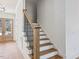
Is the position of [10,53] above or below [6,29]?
below

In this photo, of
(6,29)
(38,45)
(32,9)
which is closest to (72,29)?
(38,45)

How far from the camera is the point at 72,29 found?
475 cm

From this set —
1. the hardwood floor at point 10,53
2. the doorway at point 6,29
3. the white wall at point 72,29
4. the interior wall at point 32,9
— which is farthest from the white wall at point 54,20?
the doorway at point 6,29

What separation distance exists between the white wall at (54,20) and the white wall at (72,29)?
18 cm

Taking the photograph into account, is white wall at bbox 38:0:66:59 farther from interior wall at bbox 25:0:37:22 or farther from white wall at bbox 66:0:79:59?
interior wall at bbox 25:0:37:22

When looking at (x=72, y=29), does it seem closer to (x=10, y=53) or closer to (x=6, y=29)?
(x=10, y=53)

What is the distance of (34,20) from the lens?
694 centimetres

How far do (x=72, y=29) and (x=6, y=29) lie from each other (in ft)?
27.1

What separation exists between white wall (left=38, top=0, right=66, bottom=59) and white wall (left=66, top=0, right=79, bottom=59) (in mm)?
178

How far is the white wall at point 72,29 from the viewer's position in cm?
454

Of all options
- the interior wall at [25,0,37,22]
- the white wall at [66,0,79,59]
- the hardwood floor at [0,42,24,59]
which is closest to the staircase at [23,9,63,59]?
the white wall at [66,0,79,59]

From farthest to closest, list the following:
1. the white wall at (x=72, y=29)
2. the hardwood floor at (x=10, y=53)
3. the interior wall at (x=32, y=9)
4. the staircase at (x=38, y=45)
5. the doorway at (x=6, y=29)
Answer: the doorway at (x=6, y=29) < the interior wall at (x=32, y=9) < the hardwood floor at (x=10, y=53) < the white wall at (x=72, y=29) < the staircase at (x=38, y=45)

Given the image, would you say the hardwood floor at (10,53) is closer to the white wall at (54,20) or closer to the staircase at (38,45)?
the staircase at (38,45)

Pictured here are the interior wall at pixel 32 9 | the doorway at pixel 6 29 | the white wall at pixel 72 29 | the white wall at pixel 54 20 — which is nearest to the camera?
the white wall at pixel 72 29
